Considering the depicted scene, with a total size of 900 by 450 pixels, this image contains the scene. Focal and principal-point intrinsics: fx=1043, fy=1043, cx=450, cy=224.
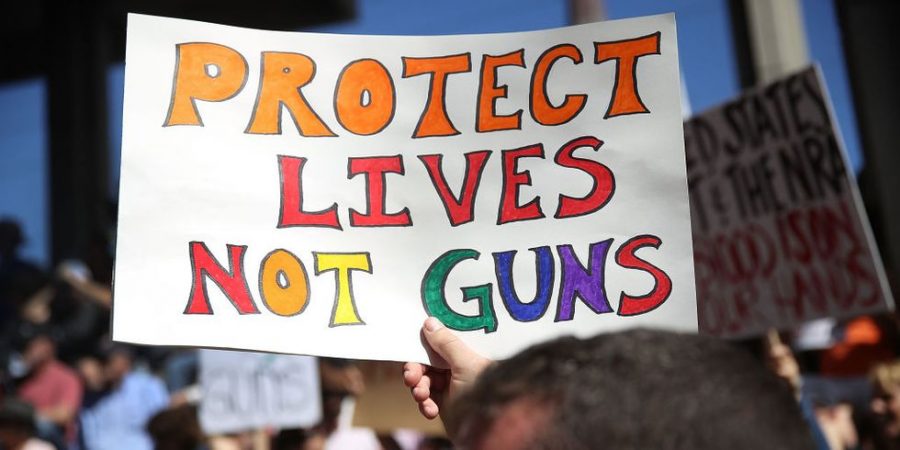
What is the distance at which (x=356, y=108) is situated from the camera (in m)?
1.81

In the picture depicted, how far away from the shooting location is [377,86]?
6.01 feet

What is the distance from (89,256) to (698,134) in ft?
20.6

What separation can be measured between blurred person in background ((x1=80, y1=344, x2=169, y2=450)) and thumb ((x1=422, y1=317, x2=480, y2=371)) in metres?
5.18

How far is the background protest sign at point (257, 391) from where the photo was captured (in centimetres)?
490

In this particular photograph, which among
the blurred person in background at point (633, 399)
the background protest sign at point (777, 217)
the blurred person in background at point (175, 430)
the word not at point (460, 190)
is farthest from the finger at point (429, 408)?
the blurred person in background at point (175, 430)

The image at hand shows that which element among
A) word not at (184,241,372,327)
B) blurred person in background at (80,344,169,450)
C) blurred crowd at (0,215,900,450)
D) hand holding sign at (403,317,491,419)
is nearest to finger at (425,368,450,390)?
hand holding sign at (403,317,491,419)

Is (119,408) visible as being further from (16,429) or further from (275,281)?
(275,281)

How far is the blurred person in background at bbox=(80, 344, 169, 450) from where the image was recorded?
650cm

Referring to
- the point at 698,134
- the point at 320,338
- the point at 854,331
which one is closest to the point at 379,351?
the point at 320,338

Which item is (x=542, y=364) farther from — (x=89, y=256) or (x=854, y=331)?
(x=89, y=256)

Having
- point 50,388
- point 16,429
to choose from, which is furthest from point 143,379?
point 16,429

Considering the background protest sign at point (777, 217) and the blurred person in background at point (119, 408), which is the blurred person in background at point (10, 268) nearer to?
the blurred person in background at point (119, 408)

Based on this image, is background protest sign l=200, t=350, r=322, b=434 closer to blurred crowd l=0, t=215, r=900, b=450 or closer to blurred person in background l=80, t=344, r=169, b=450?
blurred crowd l=0, t=215, r=900, b=450

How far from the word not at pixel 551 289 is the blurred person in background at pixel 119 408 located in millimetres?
5144
